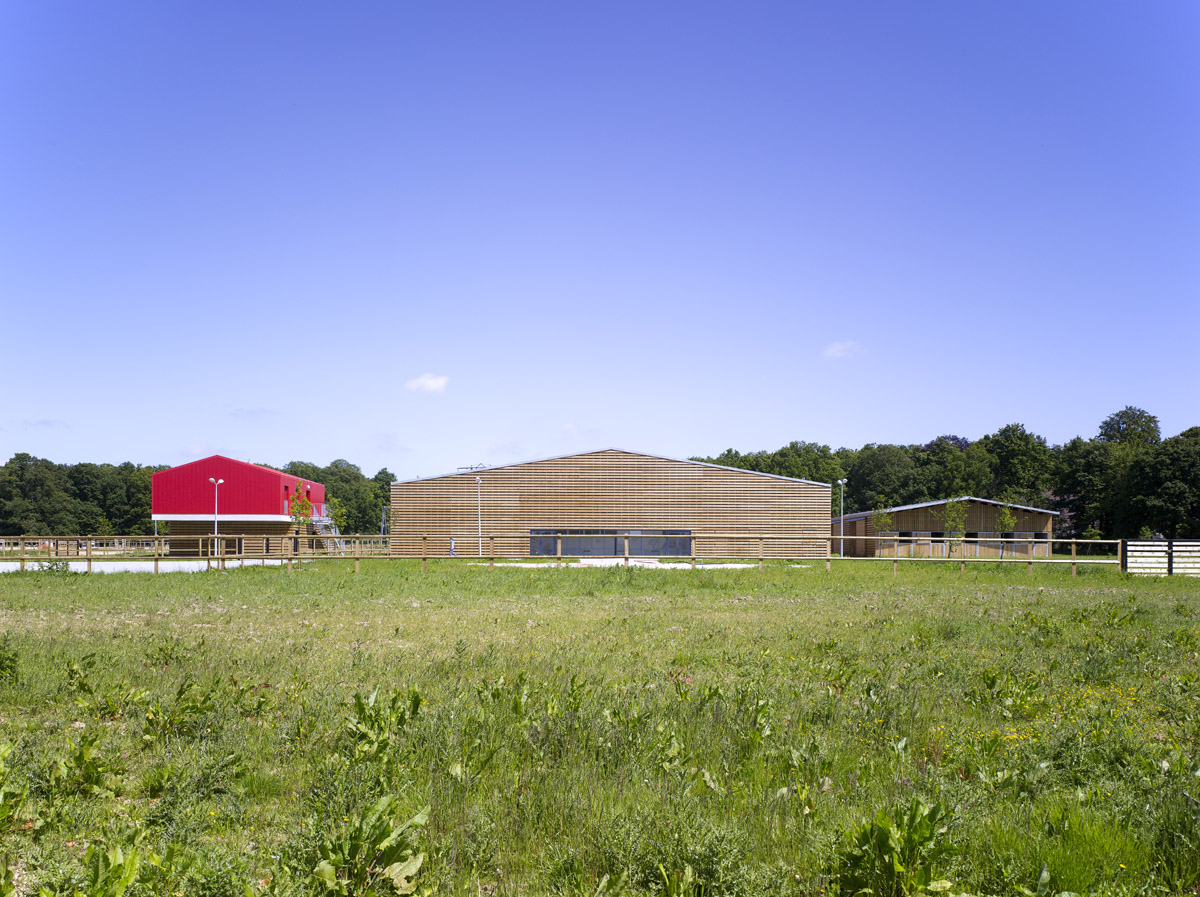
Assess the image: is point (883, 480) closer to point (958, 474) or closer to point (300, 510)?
point (958, 474)

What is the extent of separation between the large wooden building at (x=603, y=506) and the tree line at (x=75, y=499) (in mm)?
46407

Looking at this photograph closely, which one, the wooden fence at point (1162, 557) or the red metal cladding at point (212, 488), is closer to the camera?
the wooden fence at point (1162, 557)

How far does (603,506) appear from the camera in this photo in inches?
1885

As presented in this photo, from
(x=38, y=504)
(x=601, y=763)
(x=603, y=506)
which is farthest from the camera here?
(x=38, y=504)

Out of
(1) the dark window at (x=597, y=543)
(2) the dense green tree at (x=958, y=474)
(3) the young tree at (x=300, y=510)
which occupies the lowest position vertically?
(1) the dark window at (x=597, y=543)

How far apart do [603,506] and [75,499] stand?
285 feet

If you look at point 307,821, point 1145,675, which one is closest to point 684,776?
point 307,821

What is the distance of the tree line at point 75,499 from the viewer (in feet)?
307

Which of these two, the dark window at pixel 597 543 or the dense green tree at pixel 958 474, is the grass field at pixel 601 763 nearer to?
the dark window at pixel 597 543

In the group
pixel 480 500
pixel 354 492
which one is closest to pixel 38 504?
pixel 354 492

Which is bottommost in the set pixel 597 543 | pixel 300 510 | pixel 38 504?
pixel 597 543

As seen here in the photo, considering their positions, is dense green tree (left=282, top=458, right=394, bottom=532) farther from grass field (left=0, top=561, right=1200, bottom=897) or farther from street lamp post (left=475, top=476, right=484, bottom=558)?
grass field (left=0, top=561, right=1200, bottom=897)

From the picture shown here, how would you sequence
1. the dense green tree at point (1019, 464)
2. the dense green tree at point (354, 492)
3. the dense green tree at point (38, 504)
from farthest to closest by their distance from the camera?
the dense green tree at point (354, 492) < the dense green tree at point (38, 504) < the dense green tree at point (1019, 464)

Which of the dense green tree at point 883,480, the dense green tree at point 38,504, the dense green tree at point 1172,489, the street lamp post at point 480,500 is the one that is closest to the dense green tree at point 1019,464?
the dense green tree at point 883,480
